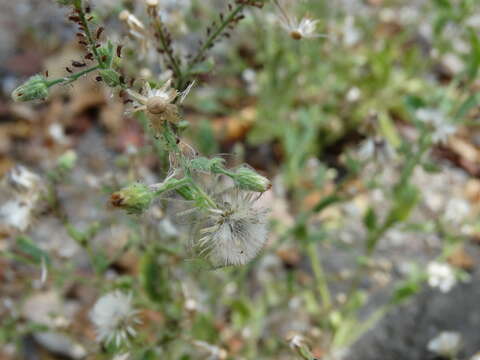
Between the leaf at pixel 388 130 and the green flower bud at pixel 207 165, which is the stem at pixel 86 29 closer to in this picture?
the green flower bud at pixel 207 165

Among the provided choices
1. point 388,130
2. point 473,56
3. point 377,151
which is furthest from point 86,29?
point 388,130

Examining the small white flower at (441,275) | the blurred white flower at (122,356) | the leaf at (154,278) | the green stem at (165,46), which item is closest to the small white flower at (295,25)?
the green stem at (165,46)

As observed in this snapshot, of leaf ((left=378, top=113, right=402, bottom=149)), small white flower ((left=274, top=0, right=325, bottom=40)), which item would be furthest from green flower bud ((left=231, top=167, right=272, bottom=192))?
leaf ((left=378, top=113, right=402, bottom=149))

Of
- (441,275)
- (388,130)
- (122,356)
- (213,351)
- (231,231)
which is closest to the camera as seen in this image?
(231,231)

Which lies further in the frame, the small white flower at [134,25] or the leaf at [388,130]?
the leaf at [388,130]

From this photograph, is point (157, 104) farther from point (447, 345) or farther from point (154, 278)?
point (447, 345)
